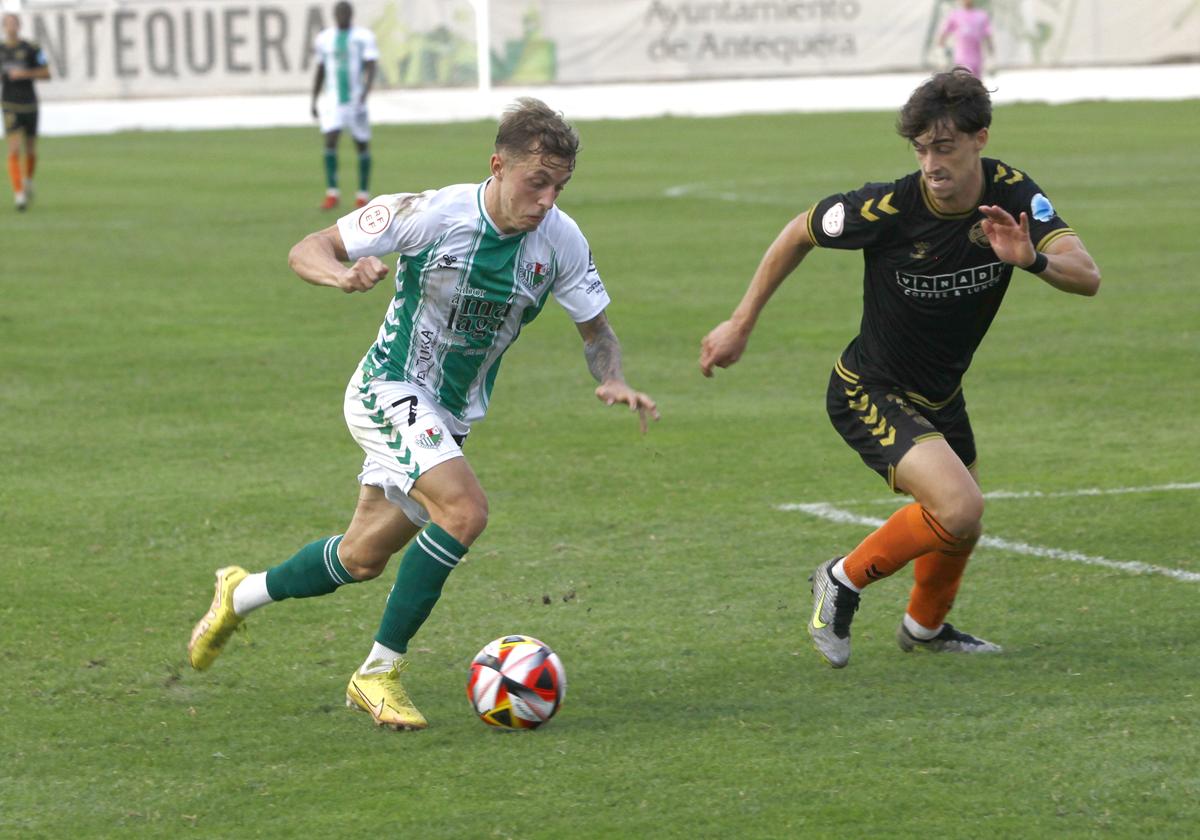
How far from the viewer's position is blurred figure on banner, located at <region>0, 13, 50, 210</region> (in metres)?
21.5

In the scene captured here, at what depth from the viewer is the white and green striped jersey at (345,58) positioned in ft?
74.7

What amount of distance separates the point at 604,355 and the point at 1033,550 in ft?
7.60

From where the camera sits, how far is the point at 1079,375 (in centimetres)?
1084

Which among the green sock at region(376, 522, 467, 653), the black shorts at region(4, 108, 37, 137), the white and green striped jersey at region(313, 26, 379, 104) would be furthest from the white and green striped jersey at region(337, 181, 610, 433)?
the white and green striped jersey at region(313, 26, 379, 104)

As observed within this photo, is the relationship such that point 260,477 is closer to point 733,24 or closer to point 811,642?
point 811,642

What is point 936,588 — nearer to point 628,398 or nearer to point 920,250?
point 920,250

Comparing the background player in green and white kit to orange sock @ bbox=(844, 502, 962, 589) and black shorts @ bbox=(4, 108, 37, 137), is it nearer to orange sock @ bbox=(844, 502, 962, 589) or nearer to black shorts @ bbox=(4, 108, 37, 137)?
black shorts @ bbox=(4, 108, 37, 137)

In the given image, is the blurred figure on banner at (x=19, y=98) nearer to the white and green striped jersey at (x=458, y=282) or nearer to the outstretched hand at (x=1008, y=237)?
the white and green striped jersey at (x=458, y=282)

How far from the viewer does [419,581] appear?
17.6 ft

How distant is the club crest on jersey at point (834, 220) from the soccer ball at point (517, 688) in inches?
62.9

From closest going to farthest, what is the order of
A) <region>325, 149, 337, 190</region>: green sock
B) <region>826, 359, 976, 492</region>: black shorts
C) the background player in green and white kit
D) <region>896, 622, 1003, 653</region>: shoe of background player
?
<region>826, 359, 976, 492</region>: black shorts < <region>896, 622, 1003, 653</region>: shoe of background player < <region>325, 149, 337, 190</region>: green sock < the background player in green and white kit

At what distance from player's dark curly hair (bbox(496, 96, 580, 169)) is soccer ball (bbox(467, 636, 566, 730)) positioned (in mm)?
1410

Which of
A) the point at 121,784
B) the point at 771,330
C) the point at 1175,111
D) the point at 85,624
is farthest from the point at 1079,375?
the point at 1175,111

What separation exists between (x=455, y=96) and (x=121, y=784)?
3537 cm
